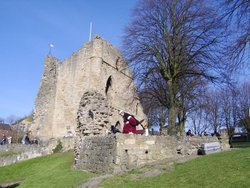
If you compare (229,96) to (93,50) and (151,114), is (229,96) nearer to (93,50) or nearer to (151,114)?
(151,114)

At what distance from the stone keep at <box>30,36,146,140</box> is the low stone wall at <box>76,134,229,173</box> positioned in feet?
54.1

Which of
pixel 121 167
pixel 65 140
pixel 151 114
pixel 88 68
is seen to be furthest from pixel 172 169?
pixel 151 114

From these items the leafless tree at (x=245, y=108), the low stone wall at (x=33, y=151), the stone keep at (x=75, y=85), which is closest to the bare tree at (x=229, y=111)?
the leafless tree at (x=245, y=108)

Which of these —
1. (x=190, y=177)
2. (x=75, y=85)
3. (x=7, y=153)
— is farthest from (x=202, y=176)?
(x=75, y=85)

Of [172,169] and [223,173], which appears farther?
[172,169]

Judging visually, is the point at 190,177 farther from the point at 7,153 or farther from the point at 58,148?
the point at 7,153

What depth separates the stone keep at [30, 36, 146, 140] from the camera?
3020cm

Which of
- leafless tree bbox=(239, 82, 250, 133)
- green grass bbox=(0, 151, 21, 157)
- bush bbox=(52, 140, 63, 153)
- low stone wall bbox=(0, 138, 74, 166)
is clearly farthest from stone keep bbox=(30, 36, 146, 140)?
leafless tree bbox=(239, 82, 250, 133)

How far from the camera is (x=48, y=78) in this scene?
34.6 meters

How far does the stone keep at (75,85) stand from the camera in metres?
30.2

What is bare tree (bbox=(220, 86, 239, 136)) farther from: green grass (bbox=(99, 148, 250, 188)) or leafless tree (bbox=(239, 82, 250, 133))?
green grass (bbox=(99, 148, 250, 188))

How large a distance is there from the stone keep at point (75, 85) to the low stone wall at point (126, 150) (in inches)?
649

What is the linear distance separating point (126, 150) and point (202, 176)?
3.68m

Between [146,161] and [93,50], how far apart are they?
20321 mm
